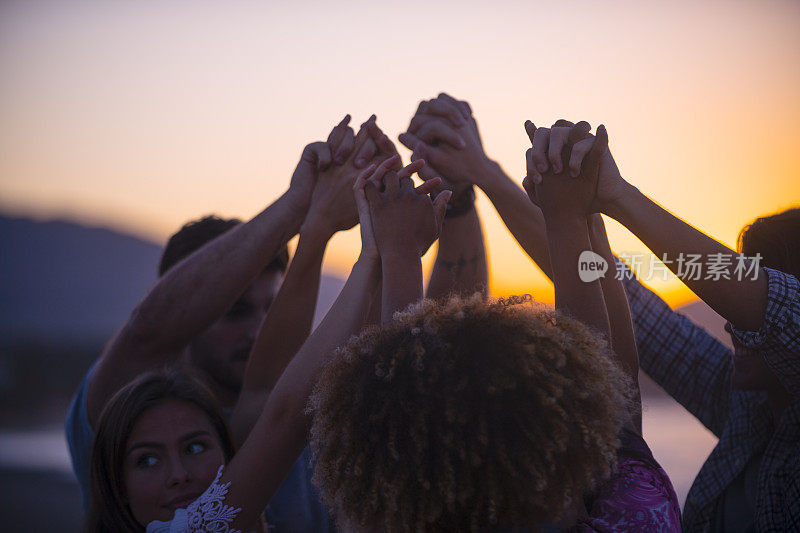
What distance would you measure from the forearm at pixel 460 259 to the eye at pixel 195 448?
1.05 m

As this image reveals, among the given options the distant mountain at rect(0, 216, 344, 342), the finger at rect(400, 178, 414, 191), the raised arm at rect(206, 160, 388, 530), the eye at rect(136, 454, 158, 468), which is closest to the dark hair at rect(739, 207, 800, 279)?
the finger at rect(400, 178, 414, 191)

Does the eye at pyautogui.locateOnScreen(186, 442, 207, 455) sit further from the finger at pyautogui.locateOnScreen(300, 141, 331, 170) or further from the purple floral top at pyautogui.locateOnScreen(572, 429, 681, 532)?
the purple floral top at pyautogui.locateOnScreen(572, 429, 681, 532)

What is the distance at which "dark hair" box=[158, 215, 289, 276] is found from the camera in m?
3.07

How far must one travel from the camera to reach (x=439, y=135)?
247cm

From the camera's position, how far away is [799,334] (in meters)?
1.78

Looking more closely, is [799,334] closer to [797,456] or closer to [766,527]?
[797,456]

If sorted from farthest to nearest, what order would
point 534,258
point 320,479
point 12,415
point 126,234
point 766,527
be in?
1. point 126,234
2. point 12,415
3. point 534,258
4. point 766,527
5. point 320,479

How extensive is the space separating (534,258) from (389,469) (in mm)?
1119

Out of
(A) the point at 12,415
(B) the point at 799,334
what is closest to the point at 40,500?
A: (A) the point at 12,415

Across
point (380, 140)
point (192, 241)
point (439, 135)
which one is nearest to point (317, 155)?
point (380, 140)

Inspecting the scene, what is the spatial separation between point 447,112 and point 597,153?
83 cm

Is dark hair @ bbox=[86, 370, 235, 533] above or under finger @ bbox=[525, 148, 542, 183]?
under

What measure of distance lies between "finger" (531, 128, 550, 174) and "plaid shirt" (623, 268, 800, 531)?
678 mm

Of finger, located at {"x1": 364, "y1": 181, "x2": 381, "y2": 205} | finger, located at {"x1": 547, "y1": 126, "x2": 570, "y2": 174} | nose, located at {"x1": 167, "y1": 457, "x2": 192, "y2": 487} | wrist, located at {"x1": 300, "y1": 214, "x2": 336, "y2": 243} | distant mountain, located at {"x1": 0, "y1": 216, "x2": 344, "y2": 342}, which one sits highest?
finger, located at {"x1": 547, "y1": 126, "x2": 570, "y2": 174}
